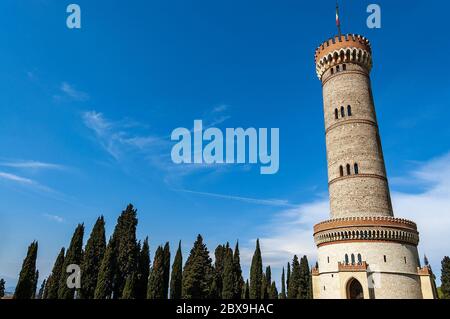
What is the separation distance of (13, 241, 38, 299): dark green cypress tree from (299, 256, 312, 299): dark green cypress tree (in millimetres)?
42788

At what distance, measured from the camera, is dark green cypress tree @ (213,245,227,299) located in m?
48.8

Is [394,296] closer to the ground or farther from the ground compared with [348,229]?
closer to the ground

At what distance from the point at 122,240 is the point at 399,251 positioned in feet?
93.4

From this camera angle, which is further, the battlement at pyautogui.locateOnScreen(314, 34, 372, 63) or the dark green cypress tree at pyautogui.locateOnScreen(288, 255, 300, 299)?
the dark green cypress tree at pyautogui.locateOnScreen(288, 255, 300, 299)

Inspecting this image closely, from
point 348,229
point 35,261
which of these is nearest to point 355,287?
point 348,229

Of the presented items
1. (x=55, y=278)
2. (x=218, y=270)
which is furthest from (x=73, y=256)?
(x=218, y=270)

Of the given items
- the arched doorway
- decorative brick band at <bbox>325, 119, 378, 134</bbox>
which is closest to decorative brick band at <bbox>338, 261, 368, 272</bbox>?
the arched doorway

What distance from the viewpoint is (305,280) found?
200 ft

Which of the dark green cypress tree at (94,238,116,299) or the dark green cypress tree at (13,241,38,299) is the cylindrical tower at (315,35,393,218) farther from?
the dark green cypress tree at (13,241,38,299)

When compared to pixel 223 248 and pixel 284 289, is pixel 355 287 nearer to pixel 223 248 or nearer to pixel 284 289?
pixel 223 248

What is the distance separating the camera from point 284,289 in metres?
73.0

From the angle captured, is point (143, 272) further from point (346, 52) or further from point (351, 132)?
point (346, 52)

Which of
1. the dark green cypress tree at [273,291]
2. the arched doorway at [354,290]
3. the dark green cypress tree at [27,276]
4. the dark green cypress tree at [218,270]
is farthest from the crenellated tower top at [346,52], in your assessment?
the dark green cypress tree at [273,291]
